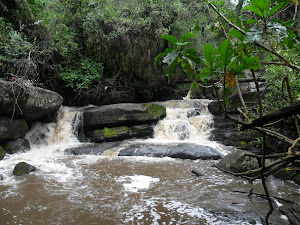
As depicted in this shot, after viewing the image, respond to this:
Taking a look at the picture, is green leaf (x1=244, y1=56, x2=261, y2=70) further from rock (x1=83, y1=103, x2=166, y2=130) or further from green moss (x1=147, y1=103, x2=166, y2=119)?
green moss (x1=147, y1=103, x2=166, y2=119)

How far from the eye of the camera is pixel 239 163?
17.9ft

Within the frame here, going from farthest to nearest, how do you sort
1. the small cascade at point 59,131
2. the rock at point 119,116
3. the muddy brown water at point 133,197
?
the rock at point 119,116, the small cascade at point 59,131, the muddy brown water at point 133,197

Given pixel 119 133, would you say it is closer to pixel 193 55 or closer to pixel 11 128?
pixel 11 128

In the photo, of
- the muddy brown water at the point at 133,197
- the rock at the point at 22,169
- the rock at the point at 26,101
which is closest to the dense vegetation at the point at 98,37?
the rock at the point at 26,101

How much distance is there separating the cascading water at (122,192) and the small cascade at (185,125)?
2.44 meters

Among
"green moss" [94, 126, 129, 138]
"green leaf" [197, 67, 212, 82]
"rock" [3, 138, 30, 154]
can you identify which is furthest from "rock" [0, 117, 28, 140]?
"green leaf" [197, 67, 212, 82]

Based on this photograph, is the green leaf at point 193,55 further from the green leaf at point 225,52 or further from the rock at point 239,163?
the rock at point 239,163

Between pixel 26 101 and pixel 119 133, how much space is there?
353 cm

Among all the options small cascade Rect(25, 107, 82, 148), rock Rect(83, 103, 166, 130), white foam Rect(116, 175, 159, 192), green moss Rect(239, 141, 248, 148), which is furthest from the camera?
rock Rect(83, 103, 166, 130)

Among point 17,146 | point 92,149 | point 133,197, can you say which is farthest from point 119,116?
point 133,197

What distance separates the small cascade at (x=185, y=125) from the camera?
9.34 metres

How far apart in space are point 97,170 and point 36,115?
14.1 ft

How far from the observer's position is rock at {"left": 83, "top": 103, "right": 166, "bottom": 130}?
952cm

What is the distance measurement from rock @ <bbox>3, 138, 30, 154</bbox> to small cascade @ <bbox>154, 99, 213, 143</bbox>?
4.82 metres
